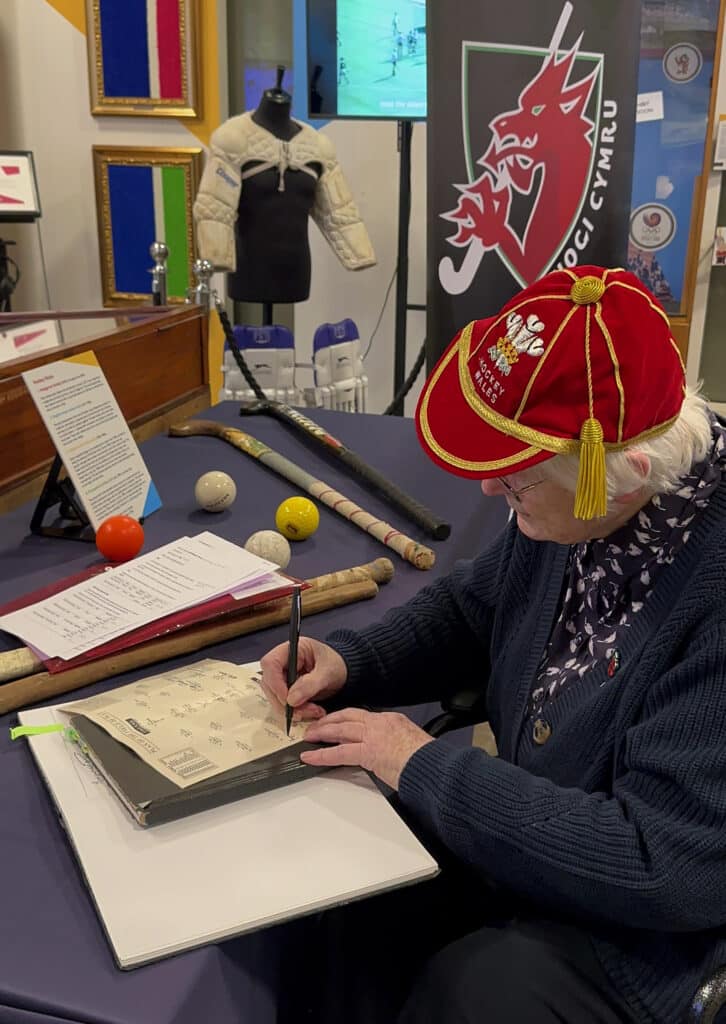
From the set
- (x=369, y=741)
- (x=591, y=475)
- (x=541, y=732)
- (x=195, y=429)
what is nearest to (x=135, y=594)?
(x=369, y=741)

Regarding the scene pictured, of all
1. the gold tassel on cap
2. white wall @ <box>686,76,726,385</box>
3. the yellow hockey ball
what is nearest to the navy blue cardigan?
the gold tassel on cap

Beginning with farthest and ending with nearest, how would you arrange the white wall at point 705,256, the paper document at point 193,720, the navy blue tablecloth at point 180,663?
the white wall at point 705,256, the paper document at point 193,720, the navy blue tablecloth at point 180,663

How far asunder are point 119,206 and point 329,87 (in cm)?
145

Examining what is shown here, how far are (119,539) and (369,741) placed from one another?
27.4 inches

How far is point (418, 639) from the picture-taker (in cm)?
132

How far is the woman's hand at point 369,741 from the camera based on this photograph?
1003 mm

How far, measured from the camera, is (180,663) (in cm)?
128

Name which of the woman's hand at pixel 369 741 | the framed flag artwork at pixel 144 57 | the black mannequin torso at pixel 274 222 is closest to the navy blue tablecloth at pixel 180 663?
the woman's hand at pixel 369 741

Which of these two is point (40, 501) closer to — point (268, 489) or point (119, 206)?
point (268, 489)

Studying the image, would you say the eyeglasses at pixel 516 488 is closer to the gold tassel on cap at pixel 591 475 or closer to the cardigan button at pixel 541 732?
the gold tassel on cap at pixel 591 475

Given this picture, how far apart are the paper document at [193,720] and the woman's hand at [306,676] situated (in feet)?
0.06

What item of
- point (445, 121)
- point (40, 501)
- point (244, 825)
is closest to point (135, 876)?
point (244, 825)

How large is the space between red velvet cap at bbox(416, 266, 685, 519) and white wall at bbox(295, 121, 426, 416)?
137 inches

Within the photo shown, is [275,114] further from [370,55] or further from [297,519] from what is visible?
[297,519]
